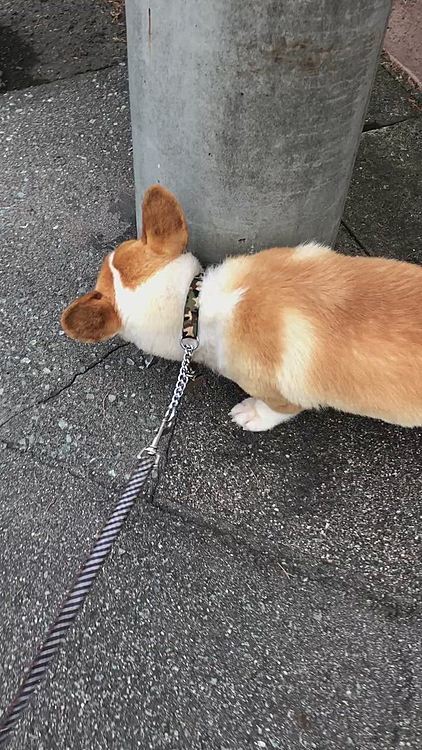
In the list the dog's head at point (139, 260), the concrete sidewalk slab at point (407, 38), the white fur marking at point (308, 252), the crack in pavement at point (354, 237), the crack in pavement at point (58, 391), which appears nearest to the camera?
the dog's head at point (139, 260)

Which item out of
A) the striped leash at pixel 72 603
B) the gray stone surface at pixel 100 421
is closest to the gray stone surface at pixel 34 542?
the gray stone surface at pixel 100 421

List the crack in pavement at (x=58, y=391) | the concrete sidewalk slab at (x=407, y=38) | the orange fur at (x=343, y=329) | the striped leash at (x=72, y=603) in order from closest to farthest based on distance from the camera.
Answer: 1. the striped leash at (x=72, y=603)
2. the orange fur at (x=343, y=329)
3. the crack in pavement at (x=58, y=391)
4. the concrete sidewalk slab at (x=407, y=38)

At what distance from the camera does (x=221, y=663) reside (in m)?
1.88

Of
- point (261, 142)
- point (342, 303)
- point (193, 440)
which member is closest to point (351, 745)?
point (193, 440)

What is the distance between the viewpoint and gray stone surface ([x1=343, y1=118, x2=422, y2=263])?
9.55ft

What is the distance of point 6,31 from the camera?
3.99 m

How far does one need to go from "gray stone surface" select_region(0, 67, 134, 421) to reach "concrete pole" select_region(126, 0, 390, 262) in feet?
2.46

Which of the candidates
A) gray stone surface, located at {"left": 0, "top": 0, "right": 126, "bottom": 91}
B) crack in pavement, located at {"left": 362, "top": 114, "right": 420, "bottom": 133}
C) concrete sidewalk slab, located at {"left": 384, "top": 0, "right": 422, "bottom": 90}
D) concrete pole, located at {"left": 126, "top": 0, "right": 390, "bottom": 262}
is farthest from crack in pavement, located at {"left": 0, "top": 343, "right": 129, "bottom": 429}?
concrete sidewalk slab, located at {"left": 384, "top": 0, "right": 422, "bottom": 90}

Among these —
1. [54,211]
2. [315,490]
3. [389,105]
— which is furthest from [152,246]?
[389,105]

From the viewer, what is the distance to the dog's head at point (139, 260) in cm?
186

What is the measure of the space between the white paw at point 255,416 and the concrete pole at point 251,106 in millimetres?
592

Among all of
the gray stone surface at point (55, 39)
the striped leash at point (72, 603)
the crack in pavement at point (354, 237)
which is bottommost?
the striped leash at point (72, 603)

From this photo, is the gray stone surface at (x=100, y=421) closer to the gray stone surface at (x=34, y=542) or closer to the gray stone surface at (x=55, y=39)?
the gray stone surface at (x=34, y=542)

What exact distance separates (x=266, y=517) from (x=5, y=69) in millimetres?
3343
